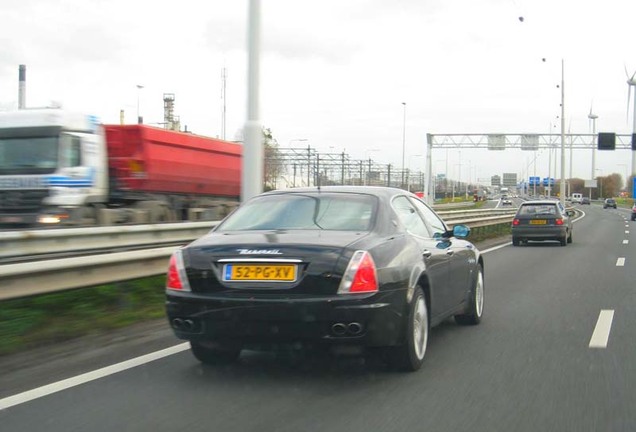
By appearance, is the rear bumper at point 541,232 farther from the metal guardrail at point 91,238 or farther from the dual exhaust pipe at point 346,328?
the dual exhaust pipe at point 346,328

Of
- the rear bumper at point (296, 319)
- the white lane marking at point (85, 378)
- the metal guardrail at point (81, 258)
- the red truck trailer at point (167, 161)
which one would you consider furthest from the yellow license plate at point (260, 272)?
the red truck trailer at point (167, 161)

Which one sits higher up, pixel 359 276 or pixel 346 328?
pixel 359 276

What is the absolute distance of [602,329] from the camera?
24.5 ft

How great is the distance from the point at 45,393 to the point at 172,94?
6495cm

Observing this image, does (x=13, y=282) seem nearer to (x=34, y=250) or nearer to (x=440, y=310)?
(x=34, y=250)

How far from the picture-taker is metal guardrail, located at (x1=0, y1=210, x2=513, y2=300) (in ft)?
19.7

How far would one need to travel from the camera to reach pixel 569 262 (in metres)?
16.1

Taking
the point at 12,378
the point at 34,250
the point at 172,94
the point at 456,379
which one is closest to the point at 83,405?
the point at 12,378

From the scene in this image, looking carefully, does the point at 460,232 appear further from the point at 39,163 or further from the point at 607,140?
the point at 607,140

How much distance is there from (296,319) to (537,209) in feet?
62.2

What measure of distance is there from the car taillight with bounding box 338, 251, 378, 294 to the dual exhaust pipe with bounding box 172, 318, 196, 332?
1092 millimetres

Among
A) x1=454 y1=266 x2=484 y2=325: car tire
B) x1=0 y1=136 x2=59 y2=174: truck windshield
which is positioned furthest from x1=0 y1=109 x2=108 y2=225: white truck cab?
→ x1=454 y1=266 x2=484 y2=325: car tire

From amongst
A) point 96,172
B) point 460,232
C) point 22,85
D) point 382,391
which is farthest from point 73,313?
point 22,85

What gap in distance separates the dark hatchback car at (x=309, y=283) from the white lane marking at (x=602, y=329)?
6.22 ft
